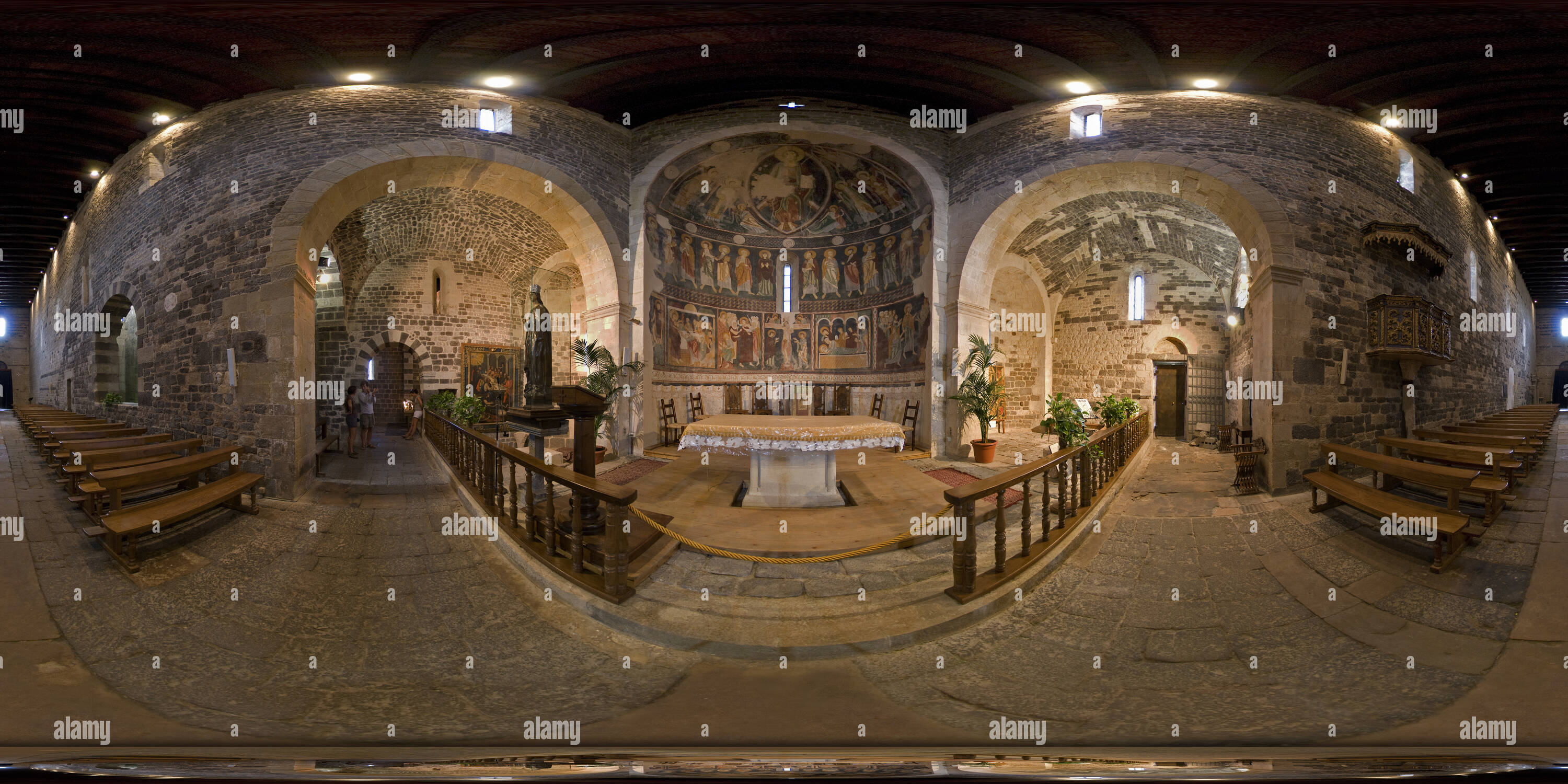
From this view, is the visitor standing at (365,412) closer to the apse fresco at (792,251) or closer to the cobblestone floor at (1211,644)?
the apse fresco at (792,251)

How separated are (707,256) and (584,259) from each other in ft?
9.87

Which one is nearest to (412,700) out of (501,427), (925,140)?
(501,427)

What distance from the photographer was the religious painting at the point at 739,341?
37.5ft

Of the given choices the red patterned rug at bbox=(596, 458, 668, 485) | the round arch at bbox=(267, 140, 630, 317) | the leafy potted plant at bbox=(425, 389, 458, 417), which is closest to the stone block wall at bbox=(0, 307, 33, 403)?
the leafy potted plant at bbox=(425, 389, 458, 417)

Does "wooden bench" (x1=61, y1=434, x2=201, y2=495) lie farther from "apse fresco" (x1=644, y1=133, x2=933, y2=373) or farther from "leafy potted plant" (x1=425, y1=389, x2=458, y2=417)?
"apse fresco" (x1=644, y1=133, x2=933, y2=373)

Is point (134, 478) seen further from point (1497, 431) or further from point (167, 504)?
point (1497, 431)

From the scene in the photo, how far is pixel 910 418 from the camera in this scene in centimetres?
1004

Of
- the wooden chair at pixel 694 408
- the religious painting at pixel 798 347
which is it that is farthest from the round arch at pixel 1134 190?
the wooden chair at pixel 694 408

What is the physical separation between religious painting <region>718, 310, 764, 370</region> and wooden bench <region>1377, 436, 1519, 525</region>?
10041 mm

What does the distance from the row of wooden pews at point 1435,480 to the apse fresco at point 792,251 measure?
23.7 feet

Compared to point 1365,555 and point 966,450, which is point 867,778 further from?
point 966,450

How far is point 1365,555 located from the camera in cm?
217

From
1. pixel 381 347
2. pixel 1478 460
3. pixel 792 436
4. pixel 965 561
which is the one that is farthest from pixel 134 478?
pixel 381 347

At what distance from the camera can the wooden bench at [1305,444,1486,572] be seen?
6.81 ft
